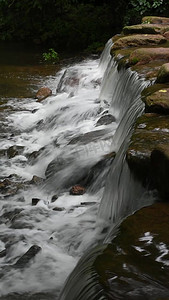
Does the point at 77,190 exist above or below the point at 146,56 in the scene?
below

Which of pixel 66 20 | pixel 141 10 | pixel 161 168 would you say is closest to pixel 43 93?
pixel 141 10

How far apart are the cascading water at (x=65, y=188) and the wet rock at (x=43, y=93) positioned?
249 millimetres

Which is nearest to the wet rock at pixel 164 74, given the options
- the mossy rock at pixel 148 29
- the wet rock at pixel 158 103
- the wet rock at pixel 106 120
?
the wet rock at pixel 158 103

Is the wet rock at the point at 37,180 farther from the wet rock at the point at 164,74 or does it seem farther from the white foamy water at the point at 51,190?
the wet rock at the point at 164,74

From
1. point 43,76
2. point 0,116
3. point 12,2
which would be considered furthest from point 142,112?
point 12,2

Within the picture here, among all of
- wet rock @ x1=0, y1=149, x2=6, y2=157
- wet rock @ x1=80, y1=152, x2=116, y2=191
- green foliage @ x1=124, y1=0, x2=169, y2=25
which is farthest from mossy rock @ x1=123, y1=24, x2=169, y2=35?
wet rock @ x1=80, y1=152, x2=116, y2=191

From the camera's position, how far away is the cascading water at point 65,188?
401 cm

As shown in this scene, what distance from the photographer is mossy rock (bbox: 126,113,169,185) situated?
13.0 ft

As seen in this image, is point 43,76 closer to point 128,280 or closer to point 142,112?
point 142,112

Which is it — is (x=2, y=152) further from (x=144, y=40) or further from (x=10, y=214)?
(x=144, y=40)

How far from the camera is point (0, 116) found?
28.8 feet

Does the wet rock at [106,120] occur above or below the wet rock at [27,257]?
above

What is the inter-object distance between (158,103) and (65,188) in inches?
68.1

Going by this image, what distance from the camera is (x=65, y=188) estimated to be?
19.2 ft
